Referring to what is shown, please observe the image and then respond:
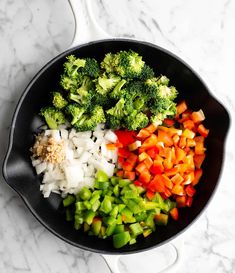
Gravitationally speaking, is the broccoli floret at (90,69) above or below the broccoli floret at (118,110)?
above

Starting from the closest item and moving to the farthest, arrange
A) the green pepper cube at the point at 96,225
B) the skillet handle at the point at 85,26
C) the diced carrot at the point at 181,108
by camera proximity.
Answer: the skillet handle at the point at 85,26
the green pepper cube at the point at 96,225
the diced carrot at the point at 181,108

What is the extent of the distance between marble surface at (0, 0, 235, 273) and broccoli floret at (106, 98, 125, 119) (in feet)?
1.45

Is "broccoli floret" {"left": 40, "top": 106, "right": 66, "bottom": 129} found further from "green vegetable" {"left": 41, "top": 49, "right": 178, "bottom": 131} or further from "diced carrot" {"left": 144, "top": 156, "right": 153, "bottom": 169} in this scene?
"diced carrot" {"left": 144, "top": 156, "right": 153, "bottom": 169}

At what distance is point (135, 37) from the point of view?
2.82 m

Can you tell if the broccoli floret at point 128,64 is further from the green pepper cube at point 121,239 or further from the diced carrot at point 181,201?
the green pepper cube at point 121,239

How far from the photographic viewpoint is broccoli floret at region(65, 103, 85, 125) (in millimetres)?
2590

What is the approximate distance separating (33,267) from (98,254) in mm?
350

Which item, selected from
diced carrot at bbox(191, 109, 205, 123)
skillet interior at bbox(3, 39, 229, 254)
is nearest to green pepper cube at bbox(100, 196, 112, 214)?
skillet interior at bbox(3, 39, 229, 254)

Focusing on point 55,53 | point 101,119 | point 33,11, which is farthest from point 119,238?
point 33,11

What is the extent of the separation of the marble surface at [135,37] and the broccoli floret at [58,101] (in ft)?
0.73

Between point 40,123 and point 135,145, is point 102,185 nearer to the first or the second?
point 135,145

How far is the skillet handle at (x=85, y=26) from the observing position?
257 centimetres

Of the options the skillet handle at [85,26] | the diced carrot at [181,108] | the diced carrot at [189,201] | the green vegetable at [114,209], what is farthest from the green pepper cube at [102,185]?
the skillet handle at [85,26]

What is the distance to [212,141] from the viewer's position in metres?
2.76
